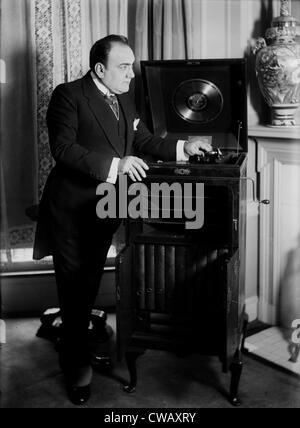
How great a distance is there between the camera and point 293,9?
3.02 metres

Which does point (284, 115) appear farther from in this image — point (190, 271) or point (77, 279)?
point (77, 279)

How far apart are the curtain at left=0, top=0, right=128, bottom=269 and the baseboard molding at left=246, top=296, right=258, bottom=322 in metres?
1.30

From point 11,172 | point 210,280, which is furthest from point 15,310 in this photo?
point 210,280

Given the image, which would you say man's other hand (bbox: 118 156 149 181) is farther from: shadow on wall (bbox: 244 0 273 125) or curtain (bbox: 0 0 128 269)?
shadow on wall (bbox: 244 0 273 125)

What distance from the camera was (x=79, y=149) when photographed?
2422 millimetres

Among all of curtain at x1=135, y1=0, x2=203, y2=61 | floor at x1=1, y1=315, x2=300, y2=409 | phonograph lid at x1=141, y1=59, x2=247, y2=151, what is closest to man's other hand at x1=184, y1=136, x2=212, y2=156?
phonograph lid at x1=141, y1=59, x2=247, y2=151

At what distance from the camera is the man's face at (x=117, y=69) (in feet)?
8.08

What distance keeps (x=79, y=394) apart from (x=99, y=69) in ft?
4.51

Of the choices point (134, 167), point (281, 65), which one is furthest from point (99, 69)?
point (281, 65)

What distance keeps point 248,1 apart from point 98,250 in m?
1.46

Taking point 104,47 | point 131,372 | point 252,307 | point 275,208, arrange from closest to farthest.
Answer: point 104,47, point 131,372, point 275,208, point 252,307

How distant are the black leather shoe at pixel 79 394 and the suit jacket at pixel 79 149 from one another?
613mm

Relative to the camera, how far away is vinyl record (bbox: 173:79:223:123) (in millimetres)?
2744

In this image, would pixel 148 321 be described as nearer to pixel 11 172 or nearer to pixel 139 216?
pixel 139 216
